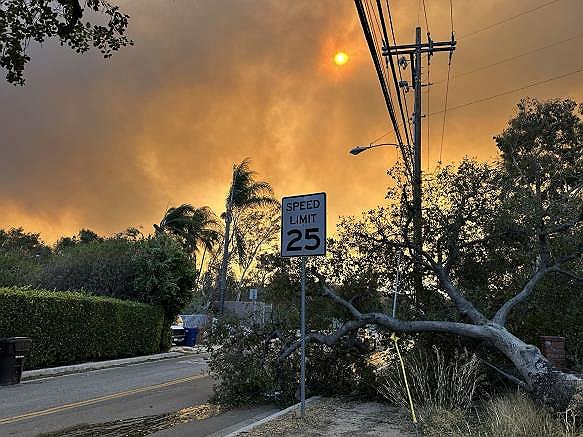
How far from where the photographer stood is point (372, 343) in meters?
10.6

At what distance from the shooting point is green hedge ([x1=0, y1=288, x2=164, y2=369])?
14836mm

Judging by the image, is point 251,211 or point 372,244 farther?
point 251,211

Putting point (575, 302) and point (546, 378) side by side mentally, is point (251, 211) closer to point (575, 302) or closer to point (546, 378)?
point (575, 302)

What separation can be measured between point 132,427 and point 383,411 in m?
4.07

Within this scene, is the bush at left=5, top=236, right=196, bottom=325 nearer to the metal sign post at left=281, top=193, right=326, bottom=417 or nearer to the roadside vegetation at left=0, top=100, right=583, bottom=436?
the roadside vegetation at left=0, top=100, right=583, bottom=436

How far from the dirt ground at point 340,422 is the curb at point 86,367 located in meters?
8.79

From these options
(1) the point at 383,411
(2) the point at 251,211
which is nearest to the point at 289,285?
(1) the point at 383,411

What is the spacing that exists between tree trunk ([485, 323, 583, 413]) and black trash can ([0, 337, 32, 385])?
10766 millimetres

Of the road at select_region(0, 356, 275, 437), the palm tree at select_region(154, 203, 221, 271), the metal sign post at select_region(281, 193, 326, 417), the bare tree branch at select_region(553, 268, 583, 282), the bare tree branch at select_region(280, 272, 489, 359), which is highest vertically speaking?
the palm tree at select_region(154, 203, 221, 271)

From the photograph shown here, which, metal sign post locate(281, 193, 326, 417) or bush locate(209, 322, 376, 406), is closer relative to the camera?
metal sign post locate(281, 193, 326, 417)

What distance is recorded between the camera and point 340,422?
789 cm

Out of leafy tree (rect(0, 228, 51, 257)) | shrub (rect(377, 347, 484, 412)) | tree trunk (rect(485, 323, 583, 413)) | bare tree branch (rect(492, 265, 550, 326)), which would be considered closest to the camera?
tree trunk (rect(485, 323, 583, 413))

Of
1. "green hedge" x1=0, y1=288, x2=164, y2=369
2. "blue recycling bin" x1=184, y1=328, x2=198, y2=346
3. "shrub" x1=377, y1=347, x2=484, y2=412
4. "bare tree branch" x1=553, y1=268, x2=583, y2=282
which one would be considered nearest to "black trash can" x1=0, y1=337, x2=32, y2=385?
"green hedge" x1=0, y1=288, x2=164, y2=369

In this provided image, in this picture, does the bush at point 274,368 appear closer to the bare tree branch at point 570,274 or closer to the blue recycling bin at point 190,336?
the bare tree branch at point 570,274
